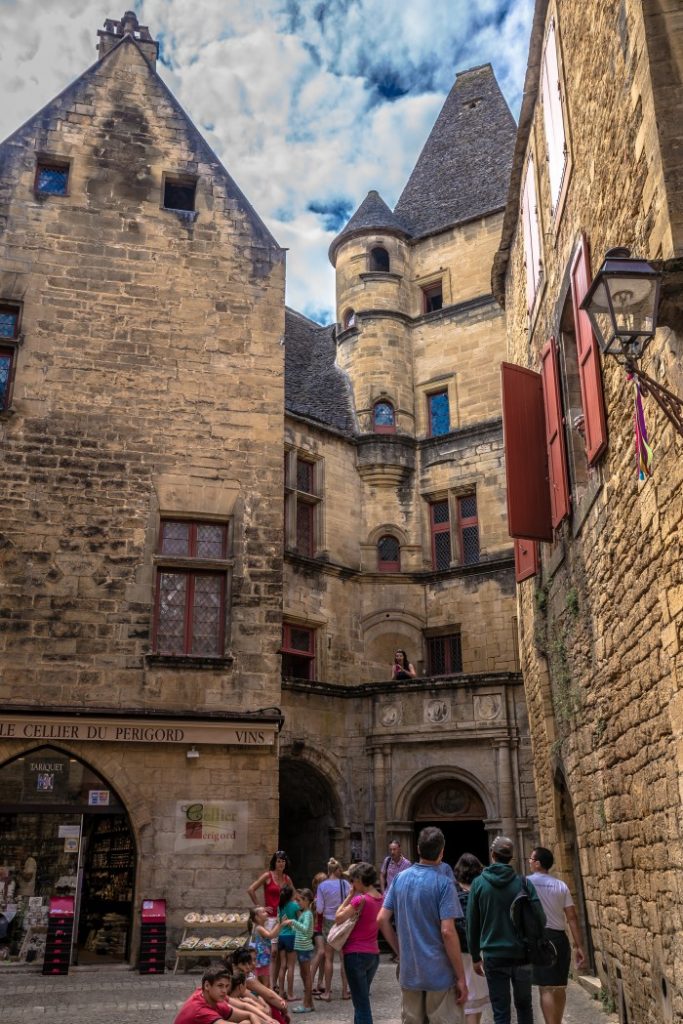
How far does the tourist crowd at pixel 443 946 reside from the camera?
4.73m

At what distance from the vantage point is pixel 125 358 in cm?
1248

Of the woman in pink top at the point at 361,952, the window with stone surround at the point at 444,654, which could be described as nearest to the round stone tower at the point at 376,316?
the window with stone surround at the point at 444,654

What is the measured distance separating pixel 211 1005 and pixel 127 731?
6066 millimetres

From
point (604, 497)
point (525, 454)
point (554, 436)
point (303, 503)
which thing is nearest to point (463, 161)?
point (303, 503)

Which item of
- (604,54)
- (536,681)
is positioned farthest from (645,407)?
(536,681)

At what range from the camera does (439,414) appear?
65.1 feet

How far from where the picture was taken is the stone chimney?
47.0 ft

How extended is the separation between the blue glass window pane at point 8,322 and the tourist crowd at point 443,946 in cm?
869

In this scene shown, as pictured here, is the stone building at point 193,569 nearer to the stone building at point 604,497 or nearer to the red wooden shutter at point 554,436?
the stone building at point 604,497

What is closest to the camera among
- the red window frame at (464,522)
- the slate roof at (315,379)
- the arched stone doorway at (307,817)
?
the arched stone doorway at (307,817)

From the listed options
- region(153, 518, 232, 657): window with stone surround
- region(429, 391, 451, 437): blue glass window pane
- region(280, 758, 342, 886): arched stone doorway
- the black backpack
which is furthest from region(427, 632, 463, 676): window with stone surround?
the black backpack

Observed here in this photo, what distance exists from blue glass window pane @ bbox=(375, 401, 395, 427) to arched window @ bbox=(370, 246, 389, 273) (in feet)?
10.4

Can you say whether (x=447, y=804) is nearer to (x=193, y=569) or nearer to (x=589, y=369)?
(x=193, y=569)

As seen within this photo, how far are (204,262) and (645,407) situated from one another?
8638mm
